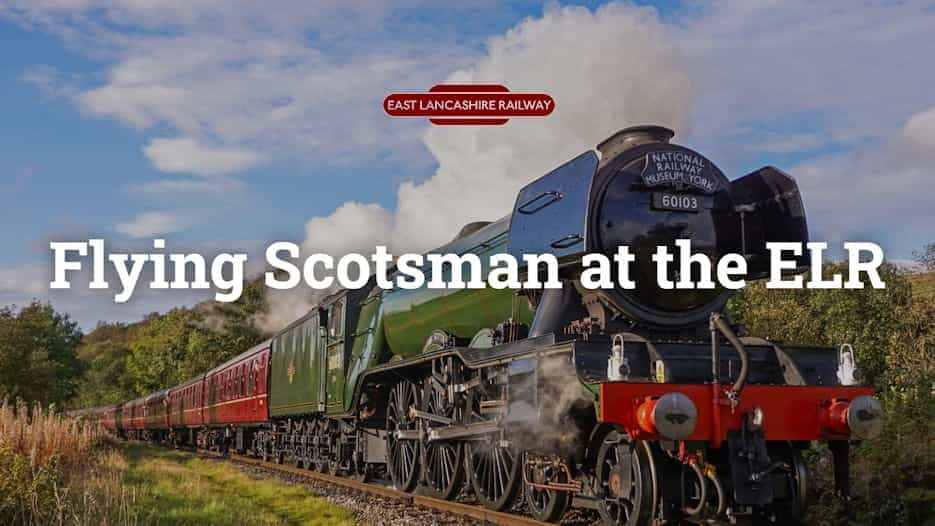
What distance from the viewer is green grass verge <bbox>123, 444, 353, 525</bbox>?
30.3 feet

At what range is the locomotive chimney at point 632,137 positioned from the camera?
777 centimetres

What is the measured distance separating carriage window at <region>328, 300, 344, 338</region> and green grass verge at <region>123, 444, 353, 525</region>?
2.57m

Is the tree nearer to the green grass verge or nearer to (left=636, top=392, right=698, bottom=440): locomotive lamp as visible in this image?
the green grass verge

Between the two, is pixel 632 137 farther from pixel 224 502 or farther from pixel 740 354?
pixel 224 502

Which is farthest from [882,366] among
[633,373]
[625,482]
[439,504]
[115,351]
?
[115,351]

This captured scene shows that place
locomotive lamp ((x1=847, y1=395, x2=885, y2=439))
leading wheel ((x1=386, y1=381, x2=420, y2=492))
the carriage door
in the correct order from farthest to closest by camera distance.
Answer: the carriage door, leading wheel ((x1=386, y1=381, x2=420, y2=492)), locomotive lamp ((x1=847, y1=395, x2=885, y2=439))

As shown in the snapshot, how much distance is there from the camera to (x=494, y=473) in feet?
30.8

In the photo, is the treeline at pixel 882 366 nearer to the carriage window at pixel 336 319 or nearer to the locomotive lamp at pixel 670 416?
the locomotive lamp at pixel 670 416

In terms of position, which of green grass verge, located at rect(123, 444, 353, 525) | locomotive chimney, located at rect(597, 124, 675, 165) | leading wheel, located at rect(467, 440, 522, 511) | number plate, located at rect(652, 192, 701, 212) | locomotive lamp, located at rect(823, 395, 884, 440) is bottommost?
green grass verge, located at rect(123, 444, 353, 525)

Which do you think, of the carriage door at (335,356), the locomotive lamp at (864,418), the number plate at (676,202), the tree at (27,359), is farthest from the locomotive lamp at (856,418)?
the tree at (27,359)

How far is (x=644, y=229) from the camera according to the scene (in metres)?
7.39

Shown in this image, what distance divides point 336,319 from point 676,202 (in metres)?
8.24

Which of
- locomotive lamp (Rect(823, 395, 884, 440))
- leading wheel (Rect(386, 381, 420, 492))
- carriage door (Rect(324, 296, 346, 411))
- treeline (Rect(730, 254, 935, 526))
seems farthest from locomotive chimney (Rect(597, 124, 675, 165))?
carriage door (Rect(324, 296, 346, 411))

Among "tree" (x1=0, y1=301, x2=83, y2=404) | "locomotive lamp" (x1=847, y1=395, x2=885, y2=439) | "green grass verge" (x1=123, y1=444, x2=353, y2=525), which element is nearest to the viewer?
"locomotive lamp" (x1=847, y1=395, x2=885, y2=439)
